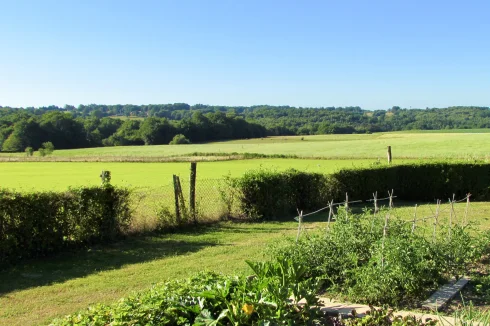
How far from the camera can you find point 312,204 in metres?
17.4

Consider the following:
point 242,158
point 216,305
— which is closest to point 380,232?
point 216,305

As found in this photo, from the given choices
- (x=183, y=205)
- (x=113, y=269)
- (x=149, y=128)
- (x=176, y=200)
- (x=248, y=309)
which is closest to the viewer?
(x=248, y=309)

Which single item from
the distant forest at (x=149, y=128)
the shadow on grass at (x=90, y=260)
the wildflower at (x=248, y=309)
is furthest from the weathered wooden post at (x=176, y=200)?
the distant forest at (x=149, y=128)

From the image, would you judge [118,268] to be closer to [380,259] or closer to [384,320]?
[380,259]

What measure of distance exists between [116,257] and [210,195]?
4.83m

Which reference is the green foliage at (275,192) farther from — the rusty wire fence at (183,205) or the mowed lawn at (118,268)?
the mowed lawn at (118,268)

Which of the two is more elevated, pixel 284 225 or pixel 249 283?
pixel 249 283

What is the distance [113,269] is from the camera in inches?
359

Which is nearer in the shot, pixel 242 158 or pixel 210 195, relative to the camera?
pixel 210 195

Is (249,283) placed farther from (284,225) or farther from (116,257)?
(284,225)

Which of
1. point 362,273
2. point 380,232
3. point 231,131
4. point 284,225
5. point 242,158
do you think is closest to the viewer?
point 362,273

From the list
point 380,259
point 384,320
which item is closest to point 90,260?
point 380,259

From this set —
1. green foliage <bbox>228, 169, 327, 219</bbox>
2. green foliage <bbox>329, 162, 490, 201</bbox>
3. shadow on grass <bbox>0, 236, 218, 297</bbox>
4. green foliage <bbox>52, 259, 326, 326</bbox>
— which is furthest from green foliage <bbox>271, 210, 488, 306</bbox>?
green foliage <bbox>329, 162, 490, 201</bbox>

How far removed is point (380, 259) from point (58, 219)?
282 inches
